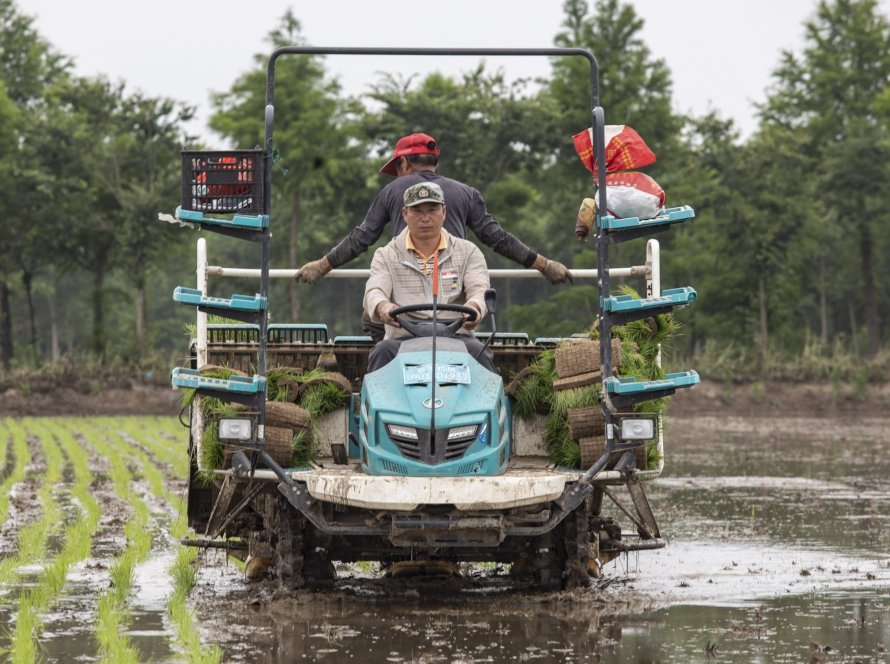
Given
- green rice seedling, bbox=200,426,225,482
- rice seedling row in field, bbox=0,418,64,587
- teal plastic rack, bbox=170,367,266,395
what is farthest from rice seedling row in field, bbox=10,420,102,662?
teal plastic rack, bbox=170,367,266,395

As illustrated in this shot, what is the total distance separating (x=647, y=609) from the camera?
928 centimetres

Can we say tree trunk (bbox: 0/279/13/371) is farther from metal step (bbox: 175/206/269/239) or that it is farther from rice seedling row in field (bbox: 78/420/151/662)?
metal step (bbox: 175/206/269/239)

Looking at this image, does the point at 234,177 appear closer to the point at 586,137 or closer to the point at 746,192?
the point at 586,137

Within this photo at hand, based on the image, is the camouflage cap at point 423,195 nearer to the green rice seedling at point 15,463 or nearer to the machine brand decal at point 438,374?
the machine brand decal at point 438,374

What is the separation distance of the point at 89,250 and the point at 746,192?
2066 cm

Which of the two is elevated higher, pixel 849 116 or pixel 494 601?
pixel 849 116

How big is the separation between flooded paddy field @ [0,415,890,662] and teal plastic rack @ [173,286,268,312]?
1.60 meters

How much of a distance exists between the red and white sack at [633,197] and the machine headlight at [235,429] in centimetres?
234

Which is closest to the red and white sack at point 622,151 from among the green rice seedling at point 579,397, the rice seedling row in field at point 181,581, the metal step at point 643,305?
the metal step at point 643,305

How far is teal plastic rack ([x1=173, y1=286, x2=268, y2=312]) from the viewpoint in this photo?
29.1 feet

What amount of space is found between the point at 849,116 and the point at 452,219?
54.7 metres

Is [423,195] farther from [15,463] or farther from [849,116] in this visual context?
[849,116]

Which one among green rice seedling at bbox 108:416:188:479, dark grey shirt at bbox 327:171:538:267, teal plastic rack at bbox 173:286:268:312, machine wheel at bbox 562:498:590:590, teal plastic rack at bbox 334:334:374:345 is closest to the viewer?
teal plastic rack at bbox 173:286:268:312

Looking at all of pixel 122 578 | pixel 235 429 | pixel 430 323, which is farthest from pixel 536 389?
pixel 122 578
